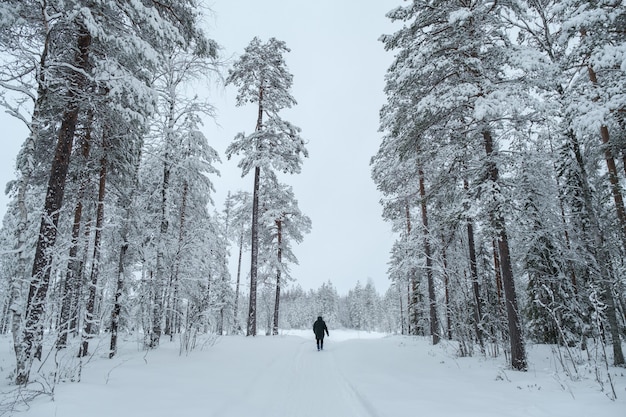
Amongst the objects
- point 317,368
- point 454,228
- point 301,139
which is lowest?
point 317,368

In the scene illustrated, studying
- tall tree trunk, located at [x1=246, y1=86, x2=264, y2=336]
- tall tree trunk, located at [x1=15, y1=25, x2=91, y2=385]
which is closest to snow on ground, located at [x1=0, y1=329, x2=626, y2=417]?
tall tree trunk, located at [x1=15, y1=25, x2=91, y2=385]

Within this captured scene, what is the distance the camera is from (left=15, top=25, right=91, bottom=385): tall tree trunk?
5.73 metres

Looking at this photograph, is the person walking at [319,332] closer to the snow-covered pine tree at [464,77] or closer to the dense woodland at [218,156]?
the dense woodland at [218,156]

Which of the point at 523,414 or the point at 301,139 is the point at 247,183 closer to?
the point at 301,139

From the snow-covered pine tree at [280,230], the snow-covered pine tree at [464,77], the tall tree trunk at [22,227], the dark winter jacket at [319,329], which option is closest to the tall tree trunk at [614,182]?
the snow-covered pine tree at [464,77]

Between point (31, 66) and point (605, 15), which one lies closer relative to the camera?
point (31, 66)

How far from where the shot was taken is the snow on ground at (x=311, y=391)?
4680 mm


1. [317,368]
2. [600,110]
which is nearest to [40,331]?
[317,368]

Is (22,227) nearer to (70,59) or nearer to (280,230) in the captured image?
(70,59)

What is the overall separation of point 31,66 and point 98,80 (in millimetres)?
1091

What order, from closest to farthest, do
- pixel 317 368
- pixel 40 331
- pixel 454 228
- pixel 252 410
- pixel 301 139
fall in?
pixel 252 410 < pixel 40 331 < pixel 317 368 < pixel 454 228 < pixel 301 139

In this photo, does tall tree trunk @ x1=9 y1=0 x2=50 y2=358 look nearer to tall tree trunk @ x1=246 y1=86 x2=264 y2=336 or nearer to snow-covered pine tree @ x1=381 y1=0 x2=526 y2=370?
snow-covered pine tree @ x1=381 y1=0 x2=526 y2=370

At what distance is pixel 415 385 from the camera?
6.77m

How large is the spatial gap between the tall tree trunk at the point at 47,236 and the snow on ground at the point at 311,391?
2.22 feet
